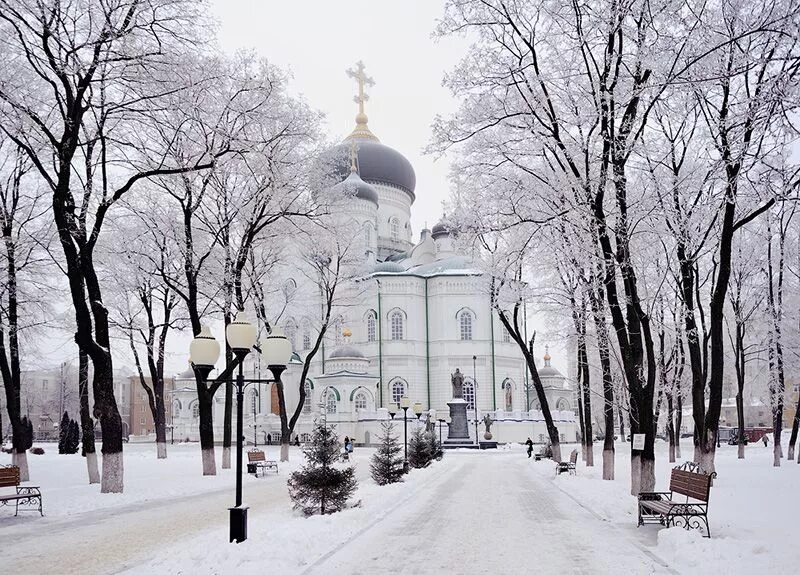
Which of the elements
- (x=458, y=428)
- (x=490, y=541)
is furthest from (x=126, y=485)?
(x=458, y=428)

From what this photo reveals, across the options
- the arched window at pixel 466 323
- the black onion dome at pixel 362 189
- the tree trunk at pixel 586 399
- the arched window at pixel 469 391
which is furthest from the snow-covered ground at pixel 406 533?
the black onion dome at pixel 362 189

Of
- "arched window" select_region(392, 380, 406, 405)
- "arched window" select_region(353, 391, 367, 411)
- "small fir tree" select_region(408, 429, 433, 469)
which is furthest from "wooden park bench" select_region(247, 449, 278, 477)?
"arched window" select_region(392, 380, 406, 405)

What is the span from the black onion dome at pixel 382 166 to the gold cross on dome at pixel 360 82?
5.34 meters

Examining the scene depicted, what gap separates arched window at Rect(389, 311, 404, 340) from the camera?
57.0m

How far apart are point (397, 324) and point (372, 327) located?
1873 millimetres

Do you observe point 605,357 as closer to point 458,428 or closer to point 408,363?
point 458,428

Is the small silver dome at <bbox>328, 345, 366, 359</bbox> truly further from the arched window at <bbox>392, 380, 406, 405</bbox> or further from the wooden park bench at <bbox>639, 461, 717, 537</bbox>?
the wooden park bench at <bbox>639, 461, 717, 537</bbox>

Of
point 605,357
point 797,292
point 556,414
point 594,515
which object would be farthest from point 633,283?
point 556,414

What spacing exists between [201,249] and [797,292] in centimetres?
2268

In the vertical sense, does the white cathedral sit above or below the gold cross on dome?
below

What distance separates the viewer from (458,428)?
155ft

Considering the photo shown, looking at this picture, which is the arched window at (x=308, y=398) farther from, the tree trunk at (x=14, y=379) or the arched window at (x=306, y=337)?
the tree trunk at (x=14, y=379)

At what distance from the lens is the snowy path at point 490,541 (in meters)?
8.53

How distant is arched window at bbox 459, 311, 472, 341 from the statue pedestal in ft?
35.3
